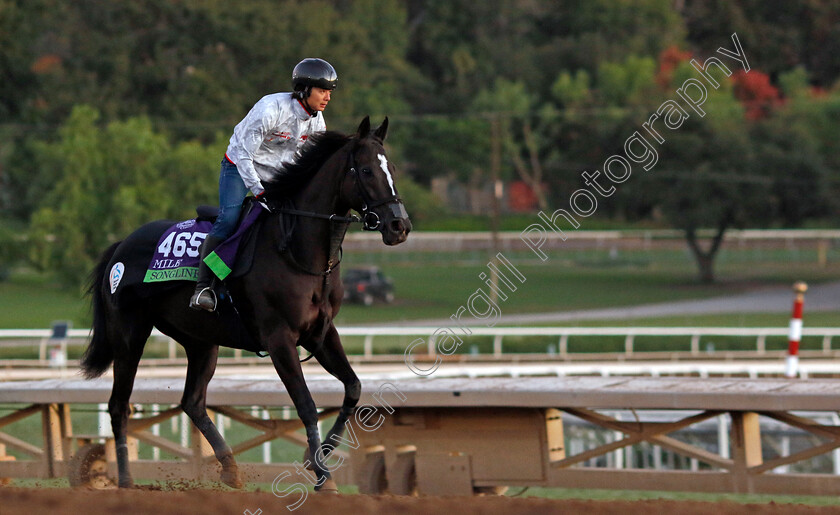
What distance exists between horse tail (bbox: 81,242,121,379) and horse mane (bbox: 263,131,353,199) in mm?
1242

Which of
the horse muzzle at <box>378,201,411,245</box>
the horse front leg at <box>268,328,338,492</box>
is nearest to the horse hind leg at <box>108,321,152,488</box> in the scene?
the horse front leg at <box>268,328,338,492</box>

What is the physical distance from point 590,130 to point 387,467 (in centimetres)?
3405

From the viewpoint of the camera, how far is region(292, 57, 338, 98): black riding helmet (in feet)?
19.5

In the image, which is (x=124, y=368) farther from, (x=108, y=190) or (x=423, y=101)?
(x=423, y=101)

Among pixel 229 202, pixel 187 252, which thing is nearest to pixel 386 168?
pixel 229 202

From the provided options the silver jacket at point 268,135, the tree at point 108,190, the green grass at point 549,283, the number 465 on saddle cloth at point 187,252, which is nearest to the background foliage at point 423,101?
the tree at point 108,190

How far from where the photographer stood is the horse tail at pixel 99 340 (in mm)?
6863

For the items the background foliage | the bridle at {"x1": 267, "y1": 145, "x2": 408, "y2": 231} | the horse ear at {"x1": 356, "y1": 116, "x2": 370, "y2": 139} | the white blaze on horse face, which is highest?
the background foliage

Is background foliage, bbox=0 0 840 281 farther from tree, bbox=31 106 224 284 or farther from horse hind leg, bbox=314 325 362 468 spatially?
horse hind leg, bbox=314 325 362 468

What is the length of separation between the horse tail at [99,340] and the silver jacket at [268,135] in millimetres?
1165

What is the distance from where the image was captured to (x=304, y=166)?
607 cm

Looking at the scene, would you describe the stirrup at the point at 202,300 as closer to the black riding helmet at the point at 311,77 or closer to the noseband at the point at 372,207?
the noseband at the point at 372,207

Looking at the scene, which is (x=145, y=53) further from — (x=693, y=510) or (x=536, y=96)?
(x=693, y=510)

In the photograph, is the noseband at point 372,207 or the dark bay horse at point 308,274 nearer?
the noseband at point 372,207
